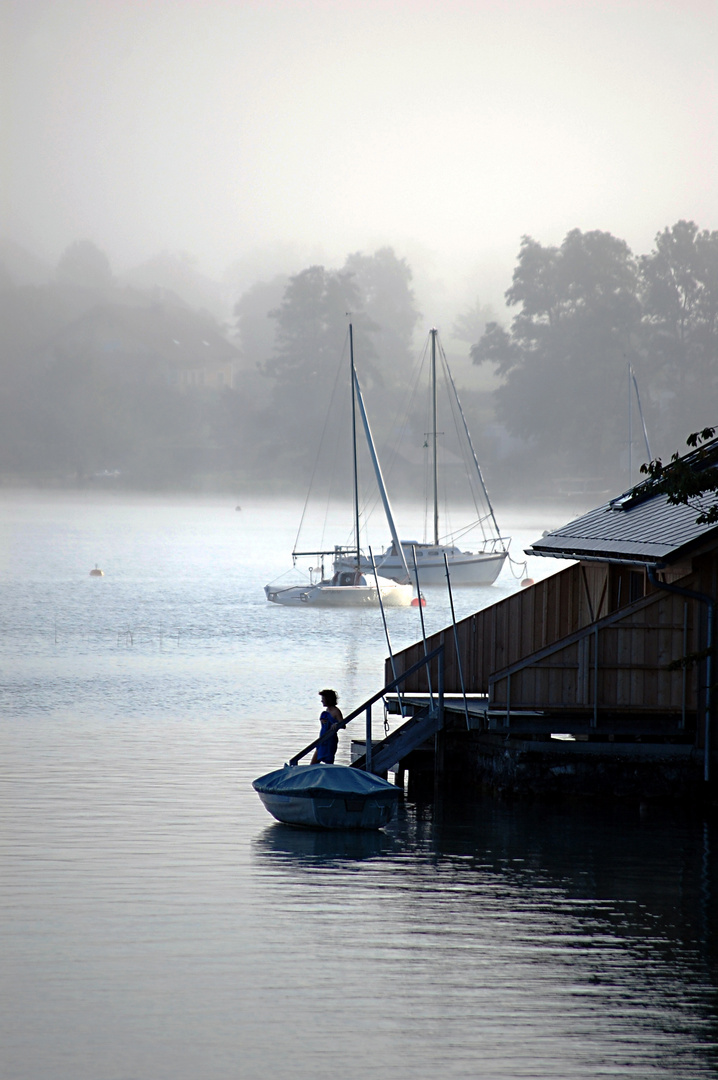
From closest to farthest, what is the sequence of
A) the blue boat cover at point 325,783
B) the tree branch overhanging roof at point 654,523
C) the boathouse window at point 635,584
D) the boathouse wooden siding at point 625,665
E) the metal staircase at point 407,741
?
1. the tree branch overhanging roof at point 654,523
2. the blue boat cover at point 325,783
3. the boathouse wooden siding at point 625,665
4. the metal staircase at point 407,741
5. the boathouse window at point 635,584

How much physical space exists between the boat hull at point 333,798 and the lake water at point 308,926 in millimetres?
376

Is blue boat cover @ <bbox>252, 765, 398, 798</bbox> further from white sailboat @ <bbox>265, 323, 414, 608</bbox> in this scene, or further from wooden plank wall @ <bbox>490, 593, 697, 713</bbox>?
white sailboat @ <bbox>265, 323, 414, 608</bbox>

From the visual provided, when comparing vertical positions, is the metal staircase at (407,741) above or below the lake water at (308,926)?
above

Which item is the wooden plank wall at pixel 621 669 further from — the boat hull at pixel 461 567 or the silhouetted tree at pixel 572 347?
the silhouetted tree at pixel 572 347

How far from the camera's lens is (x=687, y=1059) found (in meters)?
12.4

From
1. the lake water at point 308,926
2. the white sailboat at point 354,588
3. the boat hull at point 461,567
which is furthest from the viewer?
the boat hull at point 461,567

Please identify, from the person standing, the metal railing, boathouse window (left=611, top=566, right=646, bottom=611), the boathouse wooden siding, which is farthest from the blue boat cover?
boathouse window (left=611, top=566, right=646, bottom=611)

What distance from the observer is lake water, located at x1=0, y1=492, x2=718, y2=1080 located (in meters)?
12.6

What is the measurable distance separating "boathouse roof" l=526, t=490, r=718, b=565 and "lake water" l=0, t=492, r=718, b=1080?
4.16m

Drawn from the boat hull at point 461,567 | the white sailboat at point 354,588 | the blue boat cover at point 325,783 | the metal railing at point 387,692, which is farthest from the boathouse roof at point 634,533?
the boat hull at point 461,567

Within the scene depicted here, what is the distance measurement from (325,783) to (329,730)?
4.69 ft

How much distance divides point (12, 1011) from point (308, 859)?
696 cm

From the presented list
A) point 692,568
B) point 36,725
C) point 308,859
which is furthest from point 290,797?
point 36,725

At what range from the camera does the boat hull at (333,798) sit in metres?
21.0
